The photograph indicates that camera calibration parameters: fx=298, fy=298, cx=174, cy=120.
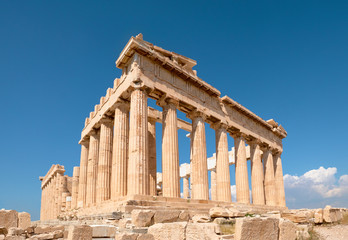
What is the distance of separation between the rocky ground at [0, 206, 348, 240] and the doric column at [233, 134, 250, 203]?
1304 cm

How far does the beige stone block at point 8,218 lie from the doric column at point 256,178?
72.5 feet

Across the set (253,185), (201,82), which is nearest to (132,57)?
(201,82)

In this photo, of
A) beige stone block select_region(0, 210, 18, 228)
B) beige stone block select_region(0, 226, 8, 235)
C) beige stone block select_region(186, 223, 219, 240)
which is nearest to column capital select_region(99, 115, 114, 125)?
beige stone block select_region(0, 210, 18, 228)

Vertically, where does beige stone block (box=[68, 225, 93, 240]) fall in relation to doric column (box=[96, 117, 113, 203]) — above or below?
below

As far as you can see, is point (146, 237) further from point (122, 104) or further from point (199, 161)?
point (199, 161)

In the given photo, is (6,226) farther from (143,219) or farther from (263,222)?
(263,222)

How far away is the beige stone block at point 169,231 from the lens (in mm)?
6519

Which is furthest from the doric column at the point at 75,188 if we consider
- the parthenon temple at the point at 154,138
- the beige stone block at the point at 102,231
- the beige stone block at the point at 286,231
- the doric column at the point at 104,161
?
the beige stone block at the point at 286,231

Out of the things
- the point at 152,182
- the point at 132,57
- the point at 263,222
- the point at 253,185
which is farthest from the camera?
the point at 253,185

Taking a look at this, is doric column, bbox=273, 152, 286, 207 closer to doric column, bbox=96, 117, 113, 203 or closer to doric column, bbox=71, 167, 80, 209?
doric column, bbox=96, 117, 113, 203

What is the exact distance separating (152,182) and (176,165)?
13.1 feet

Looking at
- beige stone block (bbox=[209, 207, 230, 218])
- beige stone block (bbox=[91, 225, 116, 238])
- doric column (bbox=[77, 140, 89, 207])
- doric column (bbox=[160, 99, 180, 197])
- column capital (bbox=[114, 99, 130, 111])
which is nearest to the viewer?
beige stone block (bbox=[91, 225, 116, 238])

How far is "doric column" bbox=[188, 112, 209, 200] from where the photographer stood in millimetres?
19875

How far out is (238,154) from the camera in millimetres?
25781
